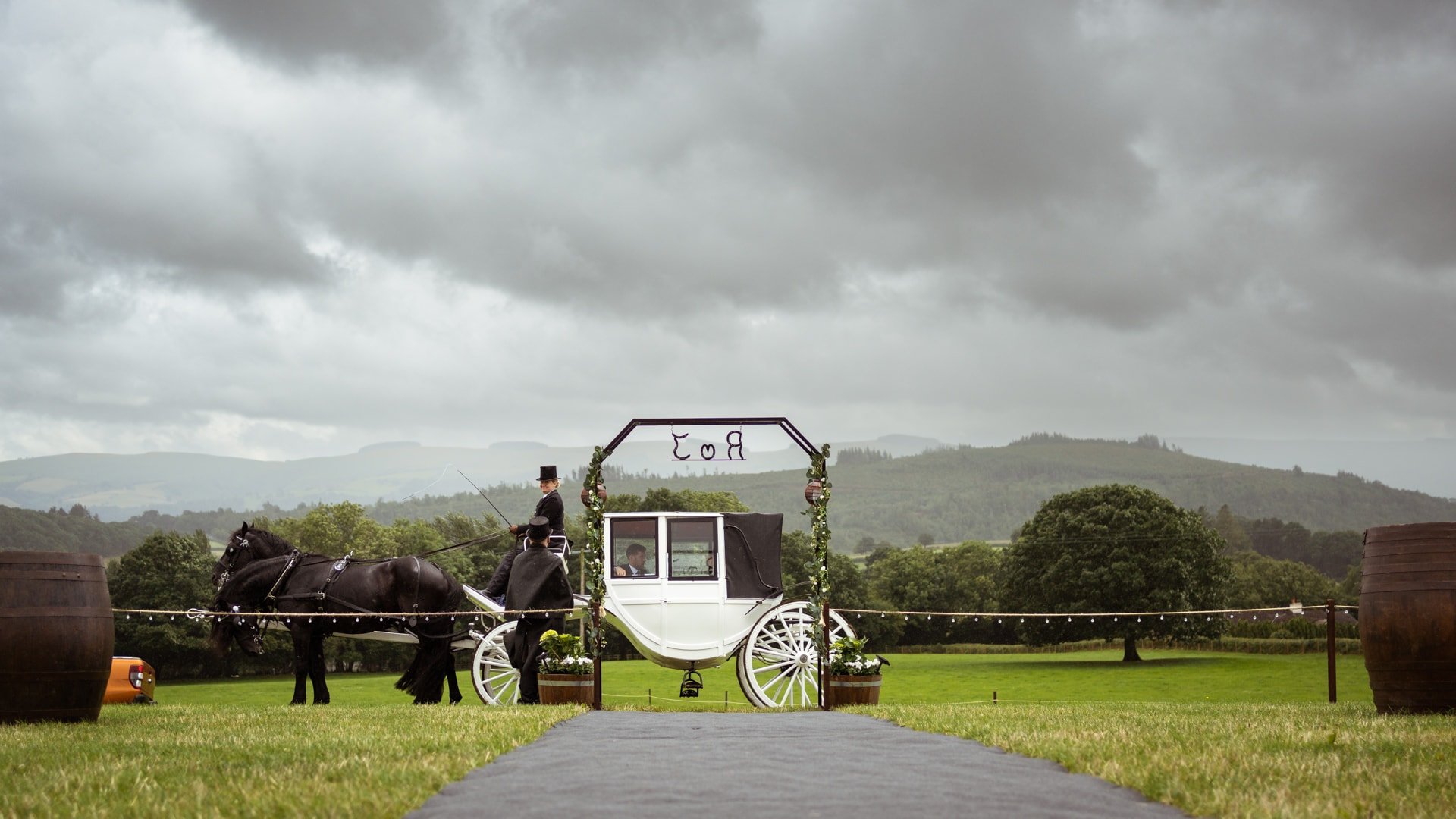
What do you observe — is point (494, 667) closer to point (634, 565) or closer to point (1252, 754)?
point (634, 565)

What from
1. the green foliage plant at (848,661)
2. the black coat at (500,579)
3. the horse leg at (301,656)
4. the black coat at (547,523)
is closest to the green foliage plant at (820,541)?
the green foliage plant at (848,661)

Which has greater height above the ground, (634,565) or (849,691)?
(634,565)

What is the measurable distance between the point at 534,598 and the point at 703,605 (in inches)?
92.6

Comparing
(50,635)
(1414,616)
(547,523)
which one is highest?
(547,523)

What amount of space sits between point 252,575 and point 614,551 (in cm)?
478

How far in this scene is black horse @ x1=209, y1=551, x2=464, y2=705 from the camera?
16.0 m

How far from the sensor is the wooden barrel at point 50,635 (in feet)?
33.2

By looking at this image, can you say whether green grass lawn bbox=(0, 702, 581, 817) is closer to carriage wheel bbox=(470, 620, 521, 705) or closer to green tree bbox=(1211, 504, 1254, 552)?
carriage wheel bbox=(470, 620, 521, 705)

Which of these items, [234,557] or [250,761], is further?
[234,557]

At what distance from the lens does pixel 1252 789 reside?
619 cm

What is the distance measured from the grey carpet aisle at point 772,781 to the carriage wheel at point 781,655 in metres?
6.28

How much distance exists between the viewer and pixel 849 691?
14.0 m

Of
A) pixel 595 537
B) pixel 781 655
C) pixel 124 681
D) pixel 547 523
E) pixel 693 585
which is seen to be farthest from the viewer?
pixel 124 681

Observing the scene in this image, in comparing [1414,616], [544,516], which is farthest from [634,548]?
[1414,616]
